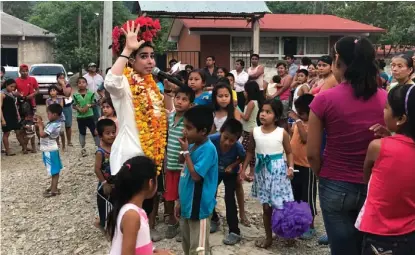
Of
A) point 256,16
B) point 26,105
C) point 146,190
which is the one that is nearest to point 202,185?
point 146,190

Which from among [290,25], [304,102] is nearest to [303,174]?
[304,102]

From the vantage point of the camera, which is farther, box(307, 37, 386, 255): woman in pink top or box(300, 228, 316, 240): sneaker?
box(300, 228, 316, 240): sneaker

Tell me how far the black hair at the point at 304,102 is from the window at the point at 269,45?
15.4 metres

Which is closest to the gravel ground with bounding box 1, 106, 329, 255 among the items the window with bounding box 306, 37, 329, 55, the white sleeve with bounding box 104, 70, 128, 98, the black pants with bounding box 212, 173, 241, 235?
the black pants with bounding box 212, 173, 241, 235

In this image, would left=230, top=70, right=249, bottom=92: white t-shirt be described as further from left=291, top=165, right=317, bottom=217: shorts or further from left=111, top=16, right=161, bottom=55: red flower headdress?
left=111, top=16, right=161, bottom=55: red flower headdress

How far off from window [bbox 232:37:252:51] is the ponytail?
54.7ft

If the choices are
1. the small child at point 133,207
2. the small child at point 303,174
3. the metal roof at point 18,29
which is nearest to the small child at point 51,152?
the small child at point 303,174

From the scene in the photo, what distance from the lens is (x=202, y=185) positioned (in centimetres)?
356

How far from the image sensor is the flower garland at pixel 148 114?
12.1 feet

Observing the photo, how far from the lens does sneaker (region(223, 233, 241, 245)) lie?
460cm

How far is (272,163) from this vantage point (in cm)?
450

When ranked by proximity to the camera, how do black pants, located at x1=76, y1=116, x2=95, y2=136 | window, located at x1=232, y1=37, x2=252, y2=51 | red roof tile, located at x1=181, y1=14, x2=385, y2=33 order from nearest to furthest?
black pants, located at x1=76, y1=116, x2=95, y2=136 < red roof tile, located at x1=181, y1=14, x2=385, y2=33 < window, located at x1=232, y1=37, x2=252, y2=51

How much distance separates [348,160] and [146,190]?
122 centimetres

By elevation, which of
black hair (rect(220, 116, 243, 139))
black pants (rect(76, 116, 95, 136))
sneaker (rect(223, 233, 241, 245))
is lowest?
sneaker (rect(223, 233, 241, 245))
